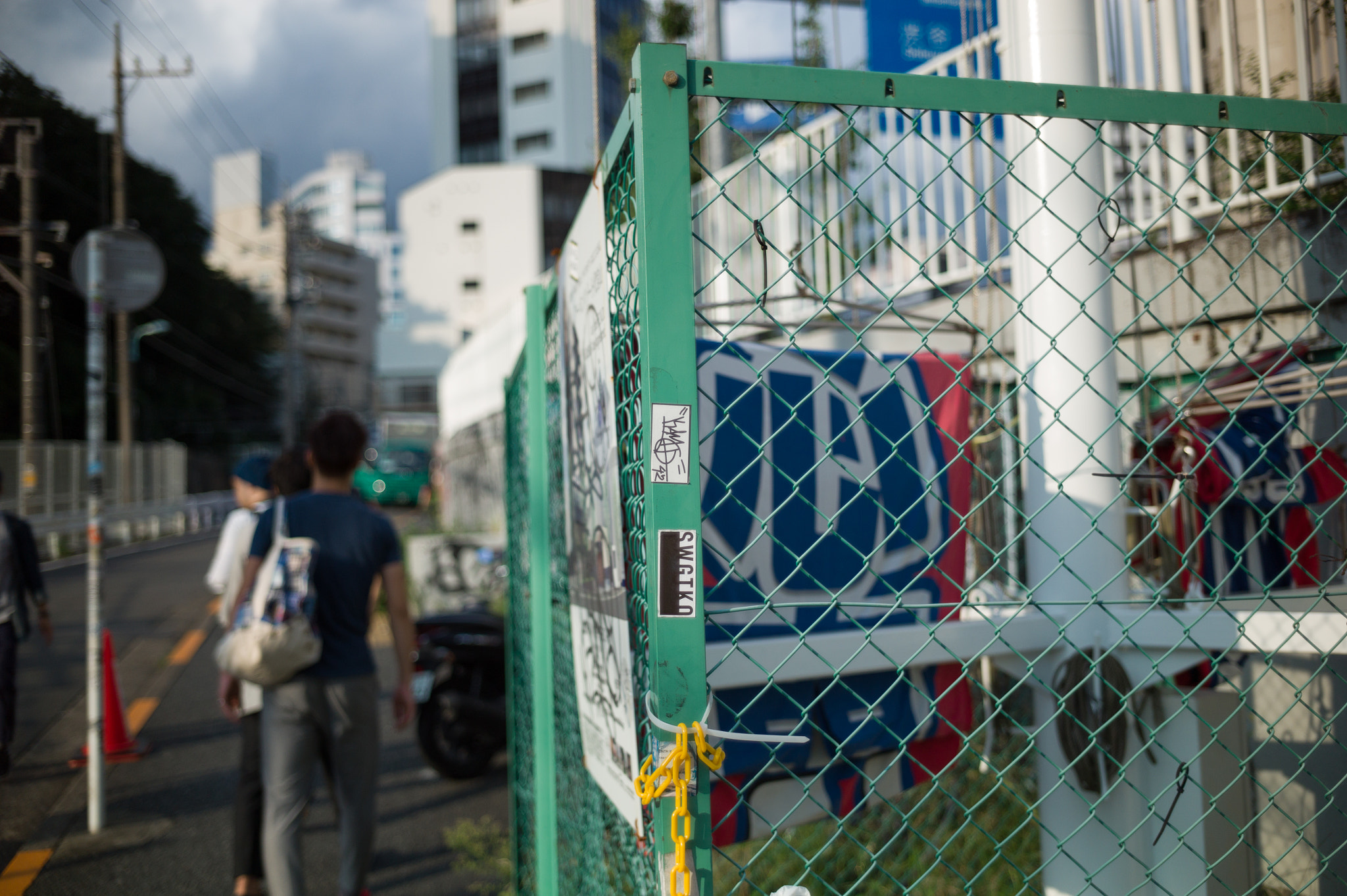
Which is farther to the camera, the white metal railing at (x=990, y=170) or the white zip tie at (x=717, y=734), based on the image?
the white metal railing at (x=990, y=170)

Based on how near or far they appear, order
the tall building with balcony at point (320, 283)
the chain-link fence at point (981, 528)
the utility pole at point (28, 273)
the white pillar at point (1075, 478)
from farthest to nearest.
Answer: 1. the tall building with balcony at point (320, 283)
2. the utility pole at point (28, 273)
3. the white pillar at point (1075, 478)
4. the chain-link fence at point (981, 528)

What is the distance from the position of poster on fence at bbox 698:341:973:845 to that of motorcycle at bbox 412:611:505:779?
274cm

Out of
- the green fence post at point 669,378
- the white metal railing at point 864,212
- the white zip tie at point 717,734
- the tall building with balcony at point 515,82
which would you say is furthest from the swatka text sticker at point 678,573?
the tall building with balcony at point 515,82

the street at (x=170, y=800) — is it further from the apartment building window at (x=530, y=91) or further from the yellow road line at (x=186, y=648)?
the apartment building window at (x=530, y=91)

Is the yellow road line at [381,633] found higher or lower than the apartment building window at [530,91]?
lower

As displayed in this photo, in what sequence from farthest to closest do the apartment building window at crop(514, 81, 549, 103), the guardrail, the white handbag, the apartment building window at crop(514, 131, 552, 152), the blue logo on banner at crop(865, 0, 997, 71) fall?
the apartment building window at crop(514, 131, 552, 152)
the apartment building window at crop(514, 81, 549, 103)
the guardrail
the blue logo on banner at crop(865, 0, 997, 71)
the white handbag

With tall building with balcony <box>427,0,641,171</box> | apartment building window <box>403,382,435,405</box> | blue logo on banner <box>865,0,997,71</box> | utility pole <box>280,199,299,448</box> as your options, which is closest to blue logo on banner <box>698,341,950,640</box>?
blue logo on banner <box>865,0,997,71</box>

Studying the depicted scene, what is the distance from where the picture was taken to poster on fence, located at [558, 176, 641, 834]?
1.53 meters

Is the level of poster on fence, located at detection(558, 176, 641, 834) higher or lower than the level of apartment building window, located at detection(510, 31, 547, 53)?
lower

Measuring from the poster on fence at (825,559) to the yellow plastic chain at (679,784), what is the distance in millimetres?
865

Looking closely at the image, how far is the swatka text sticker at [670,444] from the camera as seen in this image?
1271 millimetres

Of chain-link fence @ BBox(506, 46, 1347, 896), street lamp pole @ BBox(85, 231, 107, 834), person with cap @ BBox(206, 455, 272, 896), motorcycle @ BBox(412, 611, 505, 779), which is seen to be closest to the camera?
chain-link fence @ BBox(506, 46, 1347, 896)

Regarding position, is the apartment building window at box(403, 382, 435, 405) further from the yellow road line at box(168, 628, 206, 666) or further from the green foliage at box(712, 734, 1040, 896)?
the green foliage at box(712, 734, 1040, 896)

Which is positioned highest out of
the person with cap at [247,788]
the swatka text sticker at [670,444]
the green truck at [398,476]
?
the green truck at [398,476]
